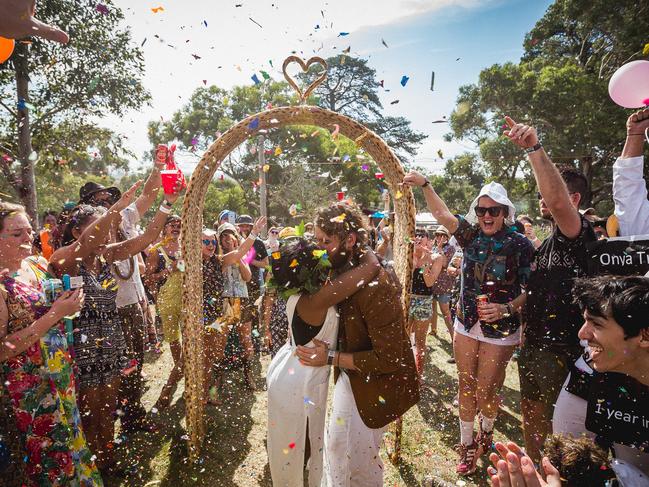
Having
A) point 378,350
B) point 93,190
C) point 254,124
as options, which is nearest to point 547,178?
point 378,350

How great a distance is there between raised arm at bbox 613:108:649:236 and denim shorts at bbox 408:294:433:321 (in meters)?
3.16

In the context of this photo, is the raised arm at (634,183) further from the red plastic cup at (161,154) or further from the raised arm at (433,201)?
the red plastic cup at (161,154)

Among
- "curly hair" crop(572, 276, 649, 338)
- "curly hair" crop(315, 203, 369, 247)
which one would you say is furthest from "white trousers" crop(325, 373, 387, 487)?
"curly hair" crop(572, 276, 649, 338)

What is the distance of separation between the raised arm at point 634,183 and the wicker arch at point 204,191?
138 cm

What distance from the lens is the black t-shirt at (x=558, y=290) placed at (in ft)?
8.59

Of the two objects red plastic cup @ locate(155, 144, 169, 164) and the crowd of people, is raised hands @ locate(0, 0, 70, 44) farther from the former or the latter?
red plastic cup @ locate(155, 144, 169, 164)

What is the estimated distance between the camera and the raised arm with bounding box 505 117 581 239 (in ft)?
A: 7.46

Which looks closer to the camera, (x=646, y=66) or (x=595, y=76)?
(x=646, y=66)

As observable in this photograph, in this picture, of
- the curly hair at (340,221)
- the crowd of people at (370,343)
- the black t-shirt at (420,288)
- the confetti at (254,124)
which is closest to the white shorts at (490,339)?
the crowd of people at (370,343)

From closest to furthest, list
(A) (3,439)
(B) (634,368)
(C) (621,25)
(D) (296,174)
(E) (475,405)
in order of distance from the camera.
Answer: (B) (634,368) < (A) (3,439) < (E) (475,405) < (C) (621,25) < (D) (296,174)

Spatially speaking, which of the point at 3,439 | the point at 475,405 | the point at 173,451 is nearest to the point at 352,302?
the point at 475,405

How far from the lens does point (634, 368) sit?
5.81 ft

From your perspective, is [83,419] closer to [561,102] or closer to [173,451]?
[173,451]

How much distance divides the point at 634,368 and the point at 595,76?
68.5ft
